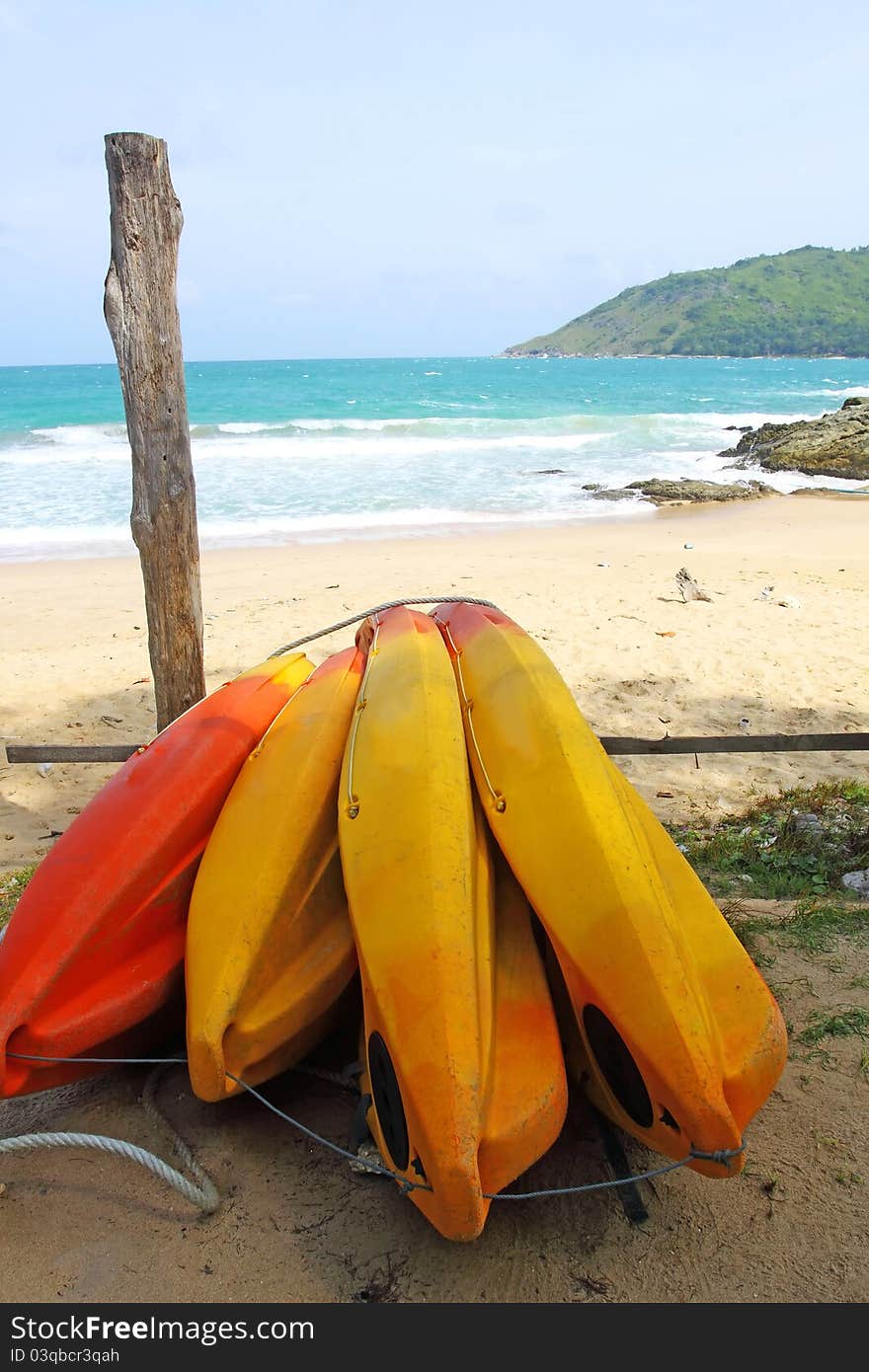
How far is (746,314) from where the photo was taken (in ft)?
352

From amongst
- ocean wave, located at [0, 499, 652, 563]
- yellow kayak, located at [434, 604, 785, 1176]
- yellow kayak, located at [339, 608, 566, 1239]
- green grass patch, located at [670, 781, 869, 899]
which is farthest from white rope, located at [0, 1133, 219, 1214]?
ocean wave, located at [0, 499, 652, 563]

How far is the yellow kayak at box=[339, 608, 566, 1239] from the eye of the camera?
6.37 feet

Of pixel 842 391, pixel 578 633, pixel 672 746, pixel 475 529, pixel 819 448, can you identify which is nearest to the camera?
pixel 672 746

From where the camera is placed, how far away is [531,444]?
26.4 metres

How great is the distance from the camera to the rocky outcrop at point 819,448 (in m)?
19.9

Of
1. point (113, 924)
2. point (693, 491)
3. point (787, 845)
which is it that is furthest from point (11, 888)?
point (693, 491)

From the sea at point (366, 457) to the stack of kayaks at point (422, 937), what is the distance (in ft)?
35.0

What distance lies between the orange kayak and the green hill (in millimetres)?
110274

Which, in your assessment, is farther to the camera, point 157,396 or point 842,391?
point 842,391

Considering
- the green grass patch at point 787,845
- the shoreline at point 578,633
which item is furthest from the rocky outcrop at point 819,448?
the green grass patch at point 787,845

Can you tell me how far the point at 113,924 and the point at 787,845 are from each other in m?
2.84

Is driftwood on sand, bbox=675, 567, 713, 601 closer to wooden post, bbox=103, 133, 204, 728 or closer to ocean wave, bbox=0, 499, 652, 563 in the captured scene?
ocean wave, bbox=0, 499, 652, 563

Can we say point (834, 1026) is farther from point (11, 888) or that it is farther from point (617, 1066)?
point (11, 888)
